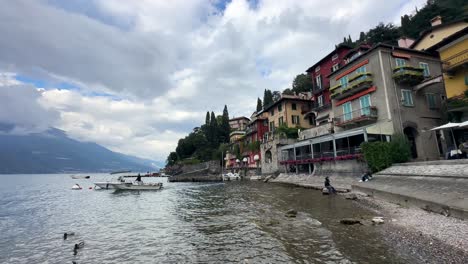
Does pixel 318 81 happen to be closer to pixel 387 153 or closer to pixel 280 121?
pixel 280 121

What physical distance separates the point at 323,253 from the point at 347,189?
679 inches

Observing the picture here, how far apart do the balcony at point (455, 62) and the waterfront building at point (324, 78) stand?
53.4 ft

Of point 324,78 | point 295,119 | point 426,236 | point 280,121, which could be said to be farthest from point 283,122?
point 426,236

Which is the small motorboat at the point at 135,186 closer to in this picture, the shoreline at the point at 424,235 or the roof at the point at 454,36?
the shoreline at the point at 424,235

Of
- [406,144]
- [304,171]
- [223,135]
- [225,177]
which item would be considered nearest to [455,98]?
[406,144]

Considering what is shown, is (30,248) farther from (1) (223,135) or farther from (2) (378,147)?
(1) (223,135)

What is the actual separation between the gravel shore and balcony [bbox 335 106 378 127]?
1715 cm

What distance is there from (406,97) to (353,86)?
5.87 m

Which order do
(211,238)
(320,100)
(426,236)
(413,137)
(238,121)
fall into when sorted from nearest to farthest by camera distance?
(426,236)
(211,238)
(413,137)
(320,100)
(238,121)

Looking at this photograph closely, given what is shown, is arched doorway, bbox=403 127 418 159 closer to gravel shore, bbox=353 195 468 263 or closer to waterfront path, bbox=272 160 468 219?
waterfront path, bbox=272 160 468 219

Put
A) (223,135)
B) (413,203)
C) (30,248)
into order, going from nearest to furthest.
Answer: (30,248)
(413,203)
(223,135)

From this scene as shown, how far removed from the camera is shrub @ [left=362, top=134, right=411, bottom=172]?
79.0 feet

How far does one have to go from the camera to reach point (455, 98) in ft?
78.0

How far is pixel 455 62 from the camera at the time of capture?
908 inches
